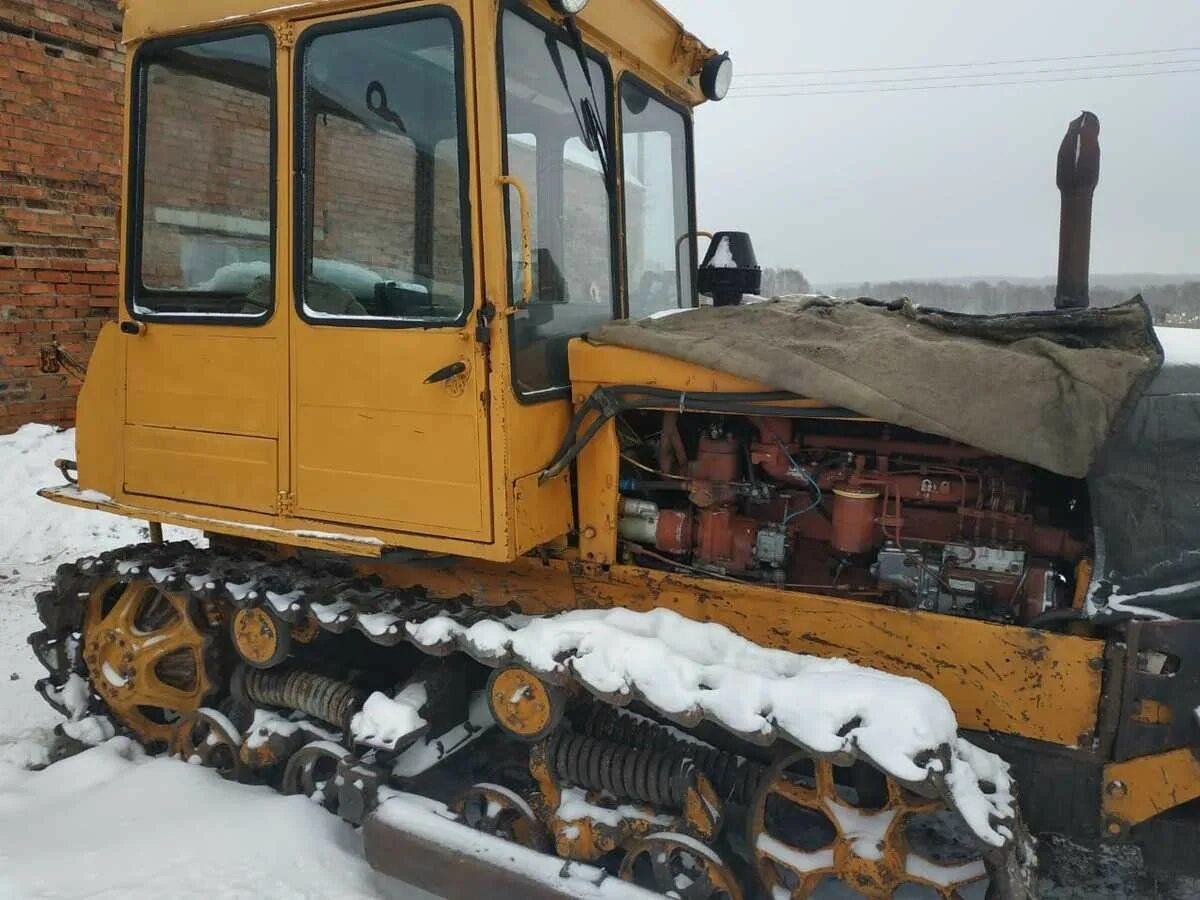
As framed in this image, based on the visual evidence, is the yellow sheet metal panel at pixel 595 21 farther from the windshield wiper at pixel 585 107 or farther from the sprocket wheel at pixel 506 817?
the sprocket wheel at pixel 506 817

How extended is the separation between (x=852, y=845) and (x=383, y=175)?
2633 millimetres

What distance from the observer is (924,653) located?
2.76 m

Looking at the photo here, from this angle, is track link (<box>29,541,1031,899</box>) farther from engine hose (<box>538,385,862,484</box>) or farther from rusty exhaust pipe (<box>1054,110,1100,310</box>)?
rusty exhaust pipe (<box>1054,110,1100,310</box>)

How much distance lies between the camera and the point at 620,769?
2945 mm

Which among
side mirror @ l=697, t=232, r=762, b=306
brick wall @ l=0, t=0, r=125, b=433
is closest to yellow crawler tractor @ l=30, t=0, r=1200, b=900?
side mirror @ l=697, t=232, r=762, b=306

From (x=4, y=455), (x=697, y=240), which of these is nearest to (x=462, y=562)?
(x=697, y=240)

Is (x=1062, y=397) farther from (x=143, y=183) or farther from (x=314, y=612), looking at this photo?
(x=143, y=183)

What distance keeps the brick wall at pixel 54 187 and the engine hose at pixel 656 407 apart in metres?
6.45

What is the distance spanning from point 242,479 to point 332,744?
1.07 metres

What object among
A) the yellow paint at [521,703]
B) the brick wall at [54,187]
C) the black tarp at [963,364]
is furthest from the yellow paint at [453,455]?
the brick wall at [54,187]

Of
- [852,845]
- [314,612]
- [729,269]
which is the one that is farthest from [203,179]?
[852,845]

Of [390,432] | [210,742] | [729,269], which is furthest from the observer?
[729,269]

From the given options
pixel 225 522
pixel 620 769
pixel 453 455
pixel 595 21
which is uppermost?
pixel 595 21

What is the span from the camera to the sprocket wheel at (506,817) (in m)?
3.08
